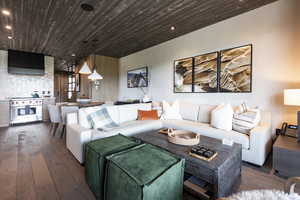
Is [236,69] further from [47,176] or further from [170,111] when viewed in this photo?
[47,176]

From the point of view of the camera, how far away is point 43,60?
5684 millimetres

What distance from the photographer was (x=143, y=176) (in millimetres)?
1066

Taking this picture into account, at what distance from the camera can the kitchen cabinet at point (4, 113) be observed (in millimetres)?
4496

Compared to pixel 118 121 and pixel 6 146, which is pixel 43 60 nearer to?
pixel 6 146

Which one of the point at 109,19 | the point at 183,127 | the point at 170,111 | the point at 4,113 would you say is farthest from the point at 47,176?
the point at 4,113

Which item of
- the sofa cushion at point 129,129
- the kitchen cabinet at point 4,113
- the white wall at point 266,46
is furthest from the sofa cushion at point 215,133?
the kitchen cabinet at point 4,113

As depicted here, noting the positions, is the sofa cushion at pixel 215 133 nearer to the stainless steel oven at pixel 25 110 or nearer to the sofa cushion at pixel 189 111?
→ the sofa cushion at pixel 189 111

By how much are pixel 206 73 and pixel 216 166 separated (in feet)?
8.65

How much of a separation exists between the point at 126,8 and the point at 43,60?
497 cm

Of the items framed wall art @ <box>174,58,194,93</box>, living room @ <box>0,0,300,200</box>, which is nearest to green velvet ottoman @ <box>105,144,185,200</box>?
living room @ <box>0,0,300,200</box>

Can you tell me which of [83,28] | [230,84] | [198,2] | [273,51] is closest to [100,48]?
[83,28]

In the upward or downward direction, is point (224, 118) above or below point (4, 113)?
Result: above

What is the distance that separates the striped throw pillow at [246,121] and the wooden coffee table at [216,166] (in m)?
0.78

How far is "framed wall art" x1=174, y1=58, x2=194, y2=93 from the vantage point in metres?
3.83
